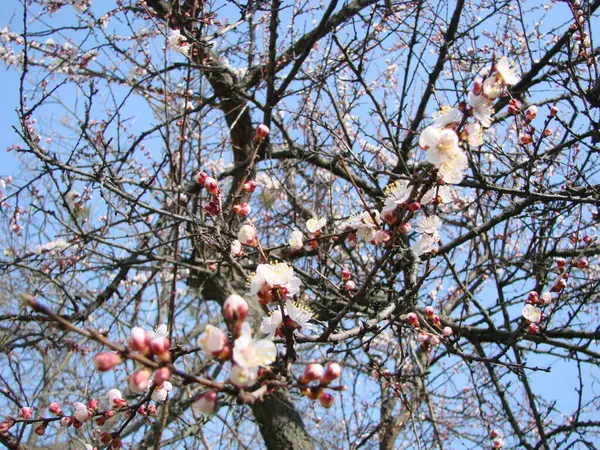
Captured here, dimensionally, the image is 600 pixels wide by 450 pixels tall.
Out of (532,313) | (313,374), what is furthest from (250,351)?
(532,313)

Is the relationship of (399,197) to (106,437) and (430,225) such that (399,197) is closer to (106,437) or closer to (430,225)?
(430,225)

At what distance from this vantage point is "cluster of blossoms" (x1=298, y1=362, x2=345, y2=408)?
1000 mm

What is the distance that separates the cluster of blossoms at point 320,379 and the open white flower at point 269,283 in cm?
30

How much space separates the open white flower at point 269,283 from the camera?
129cm

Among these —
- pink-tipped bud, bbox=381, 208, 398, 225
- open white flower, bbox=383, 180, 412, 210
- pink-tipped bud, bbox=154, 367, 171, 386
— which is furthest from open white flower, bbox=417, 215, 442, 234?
pink-tipped bud, bbox=154, 367, 171, 386

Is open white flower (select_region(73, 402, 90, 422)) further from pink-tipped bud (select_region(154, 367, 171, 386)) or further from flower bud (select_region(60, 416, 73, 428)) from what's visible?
pink-tipped bud (select_region(154, 367, 171, 386))

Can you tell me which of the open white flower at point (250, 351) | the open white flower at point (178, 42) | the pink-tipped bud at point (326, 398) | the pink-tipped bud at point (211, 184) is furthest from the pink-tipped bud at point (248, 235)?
the open white flower at point (178, 42)

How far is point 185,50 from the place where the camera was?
3.15 m

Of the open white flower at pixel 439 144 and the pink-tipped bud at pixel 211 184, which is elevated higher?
the pink-tipped bud at pixel 211 184

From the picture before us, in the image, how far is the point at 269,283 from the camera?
1.30m

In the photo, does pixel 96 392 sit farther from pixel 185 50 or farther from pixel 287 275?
pixel 287 275

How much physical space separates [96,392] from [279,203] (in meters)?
2.94

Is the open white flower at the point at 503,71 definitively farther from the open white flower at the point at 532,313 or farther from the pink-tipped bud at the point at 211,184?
the open white flower at the point at 532,313

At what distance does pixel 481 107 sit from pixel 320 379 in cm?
85
